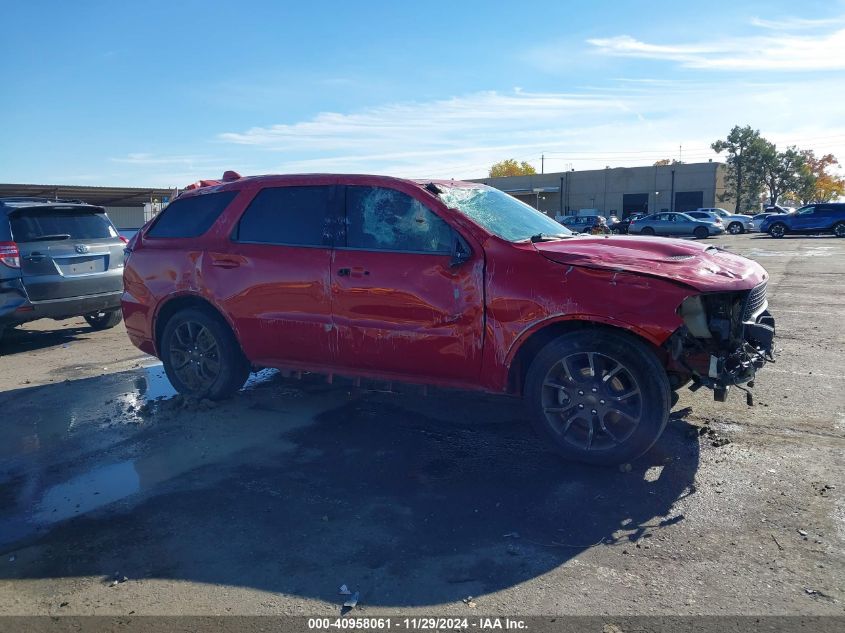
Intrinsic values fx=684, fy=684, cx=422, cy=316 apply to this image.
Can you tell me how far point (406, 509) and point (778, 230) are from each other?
36.7m

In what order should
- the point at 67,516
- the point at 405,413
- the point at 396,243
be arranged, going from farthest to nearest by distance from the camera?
1. the point at 405,413
2. the point at 396,243
3. the point at 67,516

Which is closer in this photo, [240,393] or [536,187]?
[240,393]

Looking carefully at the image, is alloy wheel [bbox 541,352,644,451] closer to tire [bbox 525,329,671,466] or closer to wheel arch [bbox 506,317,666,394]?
tire [bbox 525,329,671,466]

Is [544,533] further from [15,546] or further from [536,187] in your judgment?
[536,187]

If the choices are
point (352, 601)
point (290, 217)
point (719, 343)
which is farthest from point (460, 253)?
point (352, 601)

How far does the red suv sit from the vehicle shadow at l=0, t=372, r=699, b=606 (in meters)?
0.45

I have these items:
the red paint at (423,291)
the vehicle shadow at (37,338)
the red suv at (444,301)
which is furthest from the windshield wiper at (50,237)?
the red paint at (423,291)

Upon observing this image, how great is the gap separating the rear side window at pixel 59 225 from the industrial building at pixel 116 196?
19124 millimetres

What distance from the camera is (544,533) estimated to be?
3645mm

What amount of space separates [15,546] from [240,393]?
288 centimetres

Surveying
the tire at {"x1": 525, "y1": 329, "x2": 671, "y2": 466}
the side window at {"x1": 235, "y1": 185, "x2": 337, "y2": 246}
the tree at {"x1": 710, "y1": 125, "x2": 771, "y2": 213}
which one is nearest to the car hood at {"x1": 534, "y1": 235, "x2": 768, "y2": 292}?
the tire at {"x1": 525, "y1": 329, "x2": 671, "y2": 466}

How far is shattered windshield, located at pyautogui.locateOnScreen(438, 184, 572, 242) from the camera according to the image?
4.97 m

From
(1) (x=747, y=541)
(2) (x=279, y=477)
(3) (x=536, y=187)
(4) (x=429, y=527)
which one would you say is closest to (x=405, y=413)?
(2) (x=279, y=477)

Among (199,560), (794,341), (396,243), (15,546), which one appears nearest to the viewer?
(199,560)
